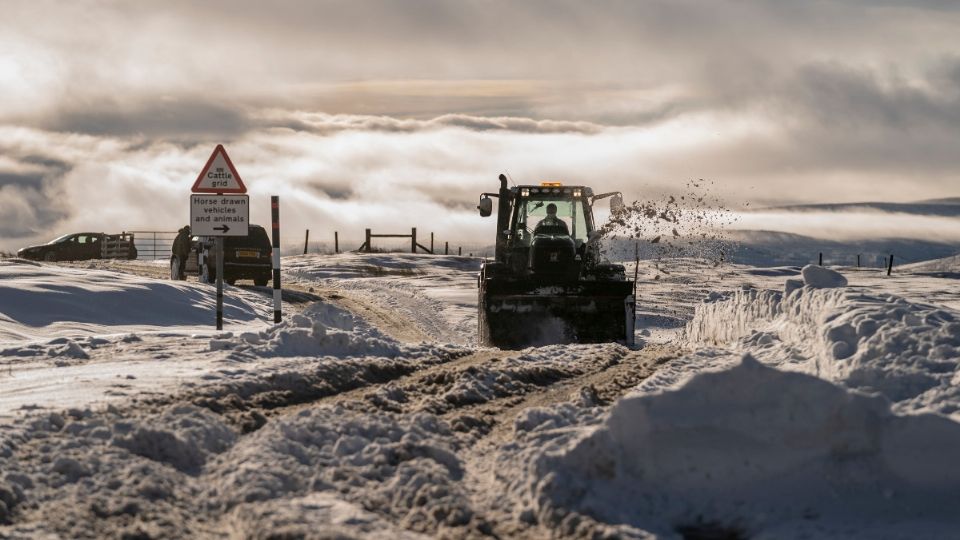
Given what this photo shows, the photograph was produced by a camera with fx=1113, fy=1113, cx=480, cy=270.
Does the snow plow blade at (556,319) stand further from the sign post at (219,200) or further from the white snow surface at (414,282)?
the white snow surface at (414,282)

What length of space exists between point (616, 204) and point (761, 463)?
9.64 meters

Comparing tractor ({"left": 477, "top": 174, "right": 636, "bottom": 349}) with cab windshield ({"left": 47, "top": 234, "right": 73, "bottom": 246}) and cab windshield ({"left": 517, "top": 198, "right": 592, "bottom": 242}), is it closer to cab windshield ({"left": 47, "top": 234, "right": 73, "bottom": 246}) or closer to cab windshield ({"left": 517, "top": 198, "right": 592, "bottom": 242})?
cab windshield ({"left": 517, "top": 198, "right": 592, "bottom": 242})

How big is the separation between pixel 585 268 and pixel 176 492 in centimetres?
1177

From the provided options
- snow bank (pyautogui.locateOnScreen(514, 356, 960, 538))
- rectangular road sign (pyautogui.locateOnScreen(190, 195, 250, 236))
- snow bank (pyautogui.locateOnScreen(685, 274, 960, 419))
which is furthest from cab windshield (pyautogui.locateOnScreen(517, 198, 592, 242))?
snow bank (pyautogui.locateOnScreen(514, 356, 960, 538))

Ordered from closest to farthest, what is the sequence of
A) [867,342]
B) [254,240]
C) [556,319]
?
[867,342] < [556,319] < [254,240]

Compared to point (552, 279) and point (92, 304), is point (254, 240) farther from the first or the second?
point (552, 279)

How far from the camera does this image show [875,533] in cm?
603

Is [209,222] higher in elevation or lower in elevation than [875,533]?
higher

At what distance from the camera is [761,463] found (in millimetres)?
6559

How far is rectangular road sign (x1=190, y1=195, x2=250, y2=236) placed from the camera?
1528 cm

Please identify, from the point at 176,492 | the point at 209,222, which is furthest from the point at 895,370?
the point at 209,222

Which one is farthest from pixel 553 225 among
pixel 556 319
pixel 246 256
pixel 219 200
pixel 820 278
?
pixel 246 256

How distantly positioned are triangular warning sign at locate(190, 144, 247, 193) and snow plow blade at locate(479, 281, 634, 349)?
398cm

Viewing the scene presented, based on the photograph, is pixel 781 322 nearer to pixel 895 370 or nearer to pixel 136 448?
pixel 895 370
